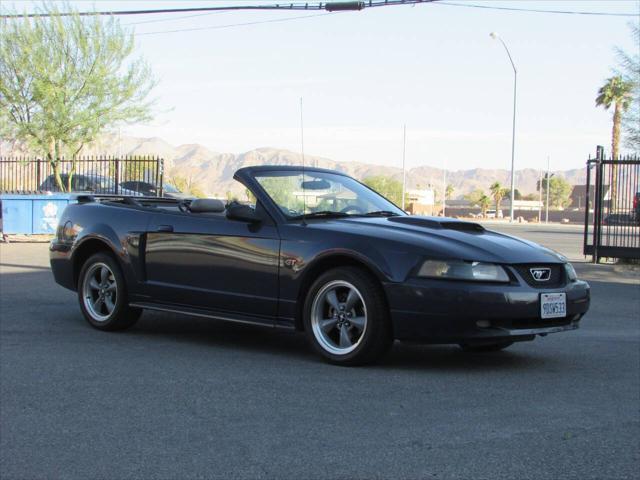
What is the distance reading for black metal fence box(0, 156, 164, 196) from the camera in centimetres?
2750

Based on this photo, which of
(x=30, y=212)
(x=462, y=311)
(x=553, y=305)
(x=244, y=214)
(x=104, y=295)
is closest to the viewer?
(x=462, y=311)

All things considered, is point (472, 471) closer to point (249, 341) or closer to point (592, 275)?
point (249, 341)

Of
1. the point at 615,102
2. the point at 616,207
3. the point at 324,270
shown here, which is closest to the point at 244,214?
the point at 324,270

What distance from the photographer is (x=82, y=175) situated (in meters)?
30.2

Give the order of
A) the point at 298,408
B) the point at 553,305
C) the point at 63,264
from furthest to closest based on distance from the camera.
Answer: the point at 63,264
the point at 553,305
the point at 298,408

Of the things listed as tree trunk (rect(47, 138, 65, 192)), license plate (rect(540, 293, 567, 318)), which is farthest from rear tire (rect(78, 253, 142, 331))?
tree trunk (rect(47, 138, 65, 192))

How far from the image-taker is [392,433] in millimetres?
4711

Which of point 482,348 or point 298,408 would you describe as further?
point 482,348

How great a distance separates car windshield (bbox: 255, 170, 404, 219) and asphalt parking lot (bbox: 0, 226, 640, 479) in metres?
1.18

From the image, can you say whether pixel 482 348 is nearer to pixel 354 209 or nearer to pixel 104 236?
pixel 354 209

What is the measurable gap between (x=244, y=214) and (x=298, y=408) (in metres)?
2.30

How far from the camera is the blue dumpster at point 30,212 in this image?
74.9 ft

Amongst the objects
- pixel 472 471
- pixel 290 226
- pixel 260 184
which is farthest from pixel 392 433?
pixel 260 184

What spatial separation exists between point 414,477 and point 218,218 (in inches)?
152
